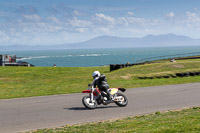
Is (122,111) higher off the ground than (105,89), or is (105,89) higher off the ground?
(105,89)

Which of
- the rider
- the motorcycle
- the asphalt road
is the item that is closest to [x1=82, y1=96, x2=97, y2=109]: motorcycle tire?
the motorcycle

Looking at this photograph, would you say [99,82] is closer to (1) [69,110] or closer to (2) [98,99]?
(2) [98,99]

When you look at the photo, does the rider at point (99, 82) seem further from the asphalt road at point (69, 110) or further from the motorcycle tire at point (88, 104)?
the asphalt road at point (69, 110)

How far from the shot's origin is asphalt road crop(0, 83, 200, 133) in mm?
10016

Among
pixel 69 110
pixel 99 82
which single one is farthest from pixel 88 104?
pixel 99 82

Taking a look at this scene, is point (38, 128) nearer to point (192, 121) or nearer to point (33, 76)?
point (192, 121)

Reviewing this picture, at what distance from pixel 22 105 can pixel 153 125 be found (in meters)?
7.39

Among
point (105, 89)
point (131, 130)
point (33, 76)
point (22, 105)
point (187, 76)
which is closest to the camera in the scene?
point (131, 130)

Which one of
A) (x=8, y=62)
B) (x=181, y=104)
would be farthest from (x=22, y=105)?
(x=8, y=62)

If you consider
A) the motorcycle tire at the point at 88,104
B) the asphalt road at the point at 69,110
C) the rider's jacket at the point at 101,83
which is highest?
the rider's jacket at the point at 101,83

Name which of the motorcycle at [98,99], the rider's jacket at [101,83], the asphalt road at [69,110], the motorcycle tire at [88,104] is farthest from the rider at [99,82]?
the asphalt road at [69,110]

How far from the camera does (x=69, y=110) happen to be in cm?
1231

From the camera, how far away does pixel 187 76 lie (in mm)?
27594

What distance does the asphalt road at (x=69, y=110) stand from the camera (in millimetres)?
10016
